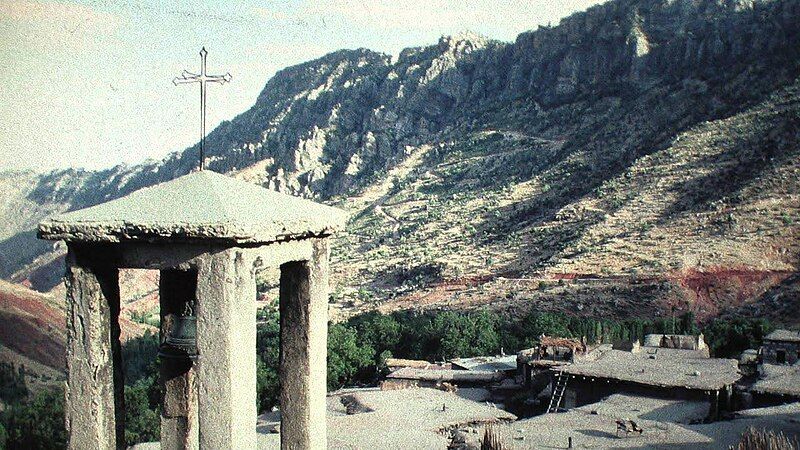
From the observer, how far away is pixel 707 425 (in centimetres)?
1614

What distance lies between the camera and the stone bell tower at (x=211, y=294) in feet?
15.2

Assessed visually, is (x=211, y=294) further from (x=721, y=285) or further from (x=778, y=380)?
(x=721, y=285)

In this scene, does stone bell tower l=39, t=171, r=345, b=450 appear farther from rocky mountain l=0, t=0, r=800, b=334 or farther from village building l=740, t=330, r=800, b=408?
rocky mountain l=0, t=0, r=800, b=334

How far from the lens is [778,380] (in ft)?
62.8

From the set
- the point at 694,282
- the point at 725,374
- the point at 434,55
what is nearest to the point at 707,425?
the point at 725,374

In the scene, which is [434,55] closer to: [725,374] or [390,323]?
[390,323]

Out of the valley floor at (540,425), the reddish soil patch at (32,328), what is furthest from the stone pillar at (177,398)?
the reddish soil patch at (32,328)

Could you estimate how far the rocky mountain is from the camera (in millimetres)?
41062

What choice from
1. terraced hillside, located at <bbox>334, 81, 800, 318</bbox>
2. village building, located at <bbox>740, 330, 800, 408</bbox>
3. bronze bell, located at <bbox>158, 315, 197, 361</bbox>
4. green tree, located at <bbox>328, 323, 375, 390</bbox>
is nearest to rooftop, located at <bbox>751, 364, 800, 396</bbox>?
village building, located at <bbox>740, 330, 800, 408</bbox>

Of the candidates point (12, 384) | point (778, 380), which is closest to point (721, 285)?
point (778, 380)

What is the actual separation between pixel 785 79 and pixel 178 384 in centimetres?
5876

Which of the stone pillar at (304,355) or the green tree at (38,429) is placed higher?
the stone pillar at (304,355)

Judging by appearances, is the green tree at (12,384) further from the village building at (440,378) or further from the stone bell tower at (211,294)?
the stone bell tower at (211,294)

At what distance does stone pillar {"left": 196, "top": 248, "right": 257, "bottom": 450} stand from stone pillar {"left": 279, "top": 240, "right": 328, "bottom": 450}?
837mm
